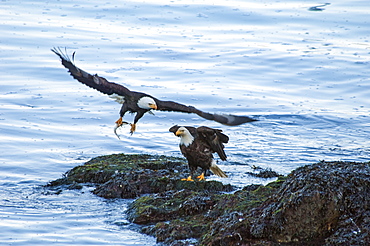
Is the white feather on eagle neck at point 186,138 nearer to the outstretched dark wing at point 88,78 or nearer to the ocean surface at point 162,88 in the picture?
the ocean surface at point 162,88

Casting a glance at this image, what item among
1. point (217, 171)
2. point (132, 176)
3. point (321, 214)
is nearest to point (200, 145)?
point (217, 171)

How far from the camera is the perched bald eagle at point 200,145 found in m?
7.22

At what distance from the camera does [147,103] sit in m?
8.16

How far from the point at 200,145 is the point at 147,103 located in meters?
1.15

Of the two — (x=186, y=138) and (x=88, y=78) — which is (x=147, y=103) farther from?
(x=186, y=138)

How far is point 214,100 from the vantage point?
10.9 meters

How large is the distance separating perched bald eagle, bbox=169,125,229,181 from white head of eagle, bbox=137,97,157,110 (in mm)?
718

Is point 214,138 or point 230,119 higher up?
point 230,119

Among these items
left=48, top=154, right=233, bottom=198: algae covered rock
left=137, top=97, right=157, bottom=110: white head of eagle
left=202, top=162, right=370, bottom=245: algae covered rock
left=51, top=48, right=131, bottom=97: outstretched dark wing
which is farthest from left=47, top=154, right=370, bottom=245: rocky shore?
left=51, top=48, right=131, bottom=97: outstretched dark wing

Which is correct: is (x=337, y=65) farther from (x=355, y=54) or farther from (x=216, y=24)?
(x=216, y=24)

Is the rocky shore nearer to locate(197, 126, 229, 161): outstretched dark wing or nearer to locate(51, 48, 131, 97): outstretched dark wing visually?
locate(197, 126, 229, 161): outstretched dark wing

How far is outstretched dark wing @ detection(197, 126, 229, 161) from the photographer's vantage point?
716 centimetres

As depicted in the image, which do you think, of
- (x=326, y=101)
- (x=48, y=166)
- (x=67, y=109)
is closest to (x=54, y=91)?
(x=67, y=109)

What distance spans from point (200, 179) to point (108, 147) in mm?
2307
